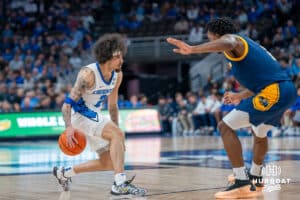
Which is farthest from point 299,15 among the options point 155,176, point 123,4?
point 155,176

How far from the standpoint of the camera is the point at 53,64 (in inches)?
945

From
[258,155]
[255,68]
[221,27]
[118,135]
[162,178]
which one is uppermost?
[221,27]

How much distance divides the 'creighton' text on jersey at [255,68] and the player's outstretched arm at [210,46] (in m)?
0.22

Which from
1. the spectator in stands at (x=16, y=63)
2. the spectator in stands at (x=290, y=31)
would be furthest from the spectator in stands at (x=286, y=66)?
the spectator in stands at (x=16, y=63)

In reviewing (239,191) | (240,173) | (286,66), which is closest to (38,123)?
Result: (286,66)

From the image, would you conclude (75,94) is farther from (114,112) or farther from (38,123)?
(38,123)

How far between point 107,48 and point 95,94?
0.50 meters

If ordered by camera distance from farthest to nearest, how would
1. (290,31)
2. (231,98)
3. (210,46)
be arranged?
(290,31) → (231,98) → (210,46)

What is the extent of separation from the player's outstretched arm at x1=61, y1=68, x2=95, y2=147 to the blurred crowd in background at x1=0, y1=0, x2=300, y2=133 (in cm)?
1164

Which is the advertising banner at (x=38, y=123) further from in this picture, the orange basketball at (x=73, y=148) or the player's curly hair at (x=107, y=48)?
the orange basketball at (x=73, y=148)

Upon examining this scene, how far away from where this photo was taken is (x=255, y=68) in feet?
21.6

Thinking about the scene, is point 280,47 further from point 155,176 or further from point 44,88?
point 155,176

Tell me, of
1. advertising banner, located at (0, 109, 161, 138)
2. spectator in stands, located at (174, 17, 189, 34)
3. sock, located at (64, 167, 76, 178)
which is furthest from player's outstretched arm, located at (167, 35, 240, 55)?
spectator in stands, located at (174, 17, 189, 34)

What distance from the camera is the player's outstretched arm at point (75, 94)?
6.85 metres
